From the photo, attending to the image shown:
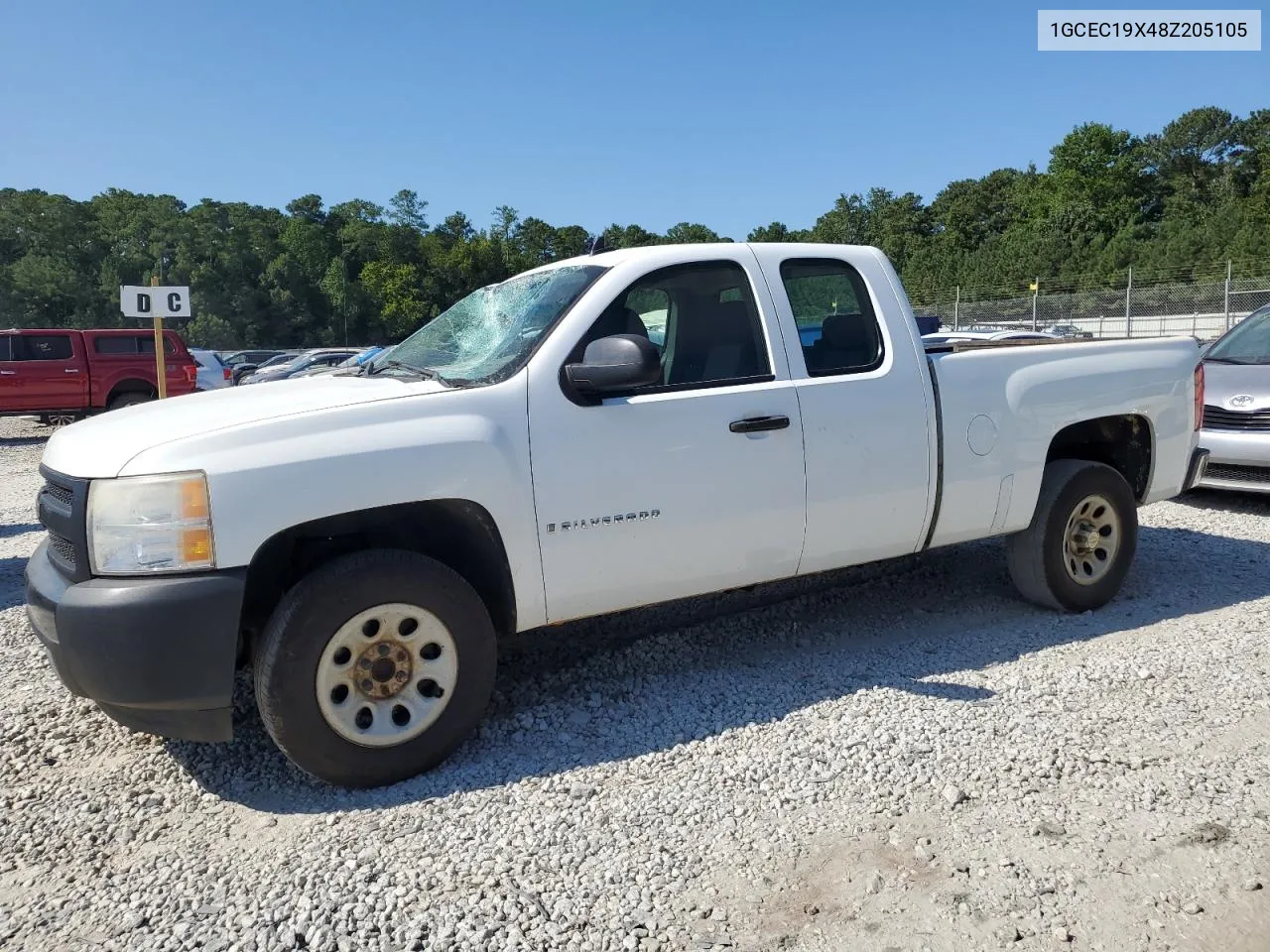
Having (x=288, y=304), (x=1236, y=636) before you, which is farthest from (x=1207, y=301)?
(x=288, y=304)

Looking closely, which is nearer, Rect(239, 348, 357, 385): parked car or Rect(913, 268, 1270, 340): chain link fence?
Rect(239, 348, 357, 385): parked car

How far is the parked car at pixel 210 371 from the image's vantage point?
63.9 feet

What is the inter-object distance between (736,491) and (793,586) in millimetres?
1625

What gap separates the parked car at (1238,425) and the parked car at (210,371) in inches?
689

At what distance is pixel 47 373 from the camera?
17344 mm

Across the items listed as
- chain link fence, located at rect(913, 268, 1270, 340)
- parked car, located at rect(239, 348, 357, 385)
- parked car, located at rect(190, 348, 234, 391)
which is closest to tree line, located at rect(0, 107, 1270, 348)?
chain link fence, located at rect(913, 268, 1270, 340)

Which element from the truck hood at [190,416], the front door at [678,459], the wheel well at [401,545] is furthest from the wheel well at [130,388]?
the front door at [678,459]

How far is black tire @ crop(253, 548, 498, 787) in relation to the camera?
10.1 ft

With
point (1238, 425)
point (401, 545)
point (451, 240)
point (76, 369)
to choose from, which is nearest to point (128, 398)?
point (76, 369)

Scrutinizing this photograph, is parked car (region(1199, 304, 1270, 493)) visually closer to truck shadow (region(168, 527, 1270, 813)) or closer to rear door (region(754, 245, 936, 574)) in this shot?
truck shadow (region(168, 527, 1270, 813))

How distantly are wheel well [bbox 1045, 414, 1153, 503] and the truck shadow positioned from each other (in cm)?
70

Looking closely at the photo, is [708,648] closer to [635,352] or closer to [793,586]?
[793,586]

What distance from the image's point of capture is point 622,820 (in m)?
3.05

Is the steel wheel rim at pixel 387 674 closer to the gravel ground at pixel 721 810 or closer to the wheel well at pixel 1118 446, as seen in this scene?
the gravel ground at pixel 721 810
